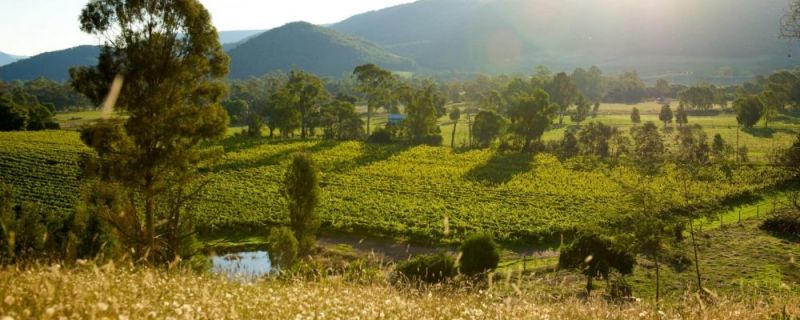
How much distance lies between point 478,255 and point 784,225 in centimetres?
2565

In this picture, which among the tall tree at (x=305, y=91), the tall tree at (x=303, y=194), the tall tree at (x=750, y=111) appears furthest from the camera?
the tall tree at (x=750, y=111)

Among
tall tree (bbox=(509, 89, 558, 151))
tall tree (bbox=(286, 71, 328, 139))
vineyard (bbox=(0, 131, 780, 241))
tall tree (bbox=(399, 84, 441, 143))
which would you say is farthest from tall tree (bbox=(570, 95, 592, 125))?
tall tree (bbox=(286, 71, 328, 139))

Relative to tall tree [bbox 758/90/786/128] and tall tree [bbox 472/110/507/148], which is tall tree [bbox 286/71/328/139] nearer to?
tall tree [bbox 472/110/507/148]

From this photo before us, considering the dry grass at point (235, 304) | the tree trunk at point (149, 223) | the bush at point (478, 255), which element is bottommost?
the bush at point (478, 255)

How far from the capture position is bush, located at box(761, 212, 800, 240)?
38156 mm

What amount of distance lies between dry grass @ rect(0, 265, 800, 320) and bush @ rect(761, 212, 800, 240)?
37.0 metres

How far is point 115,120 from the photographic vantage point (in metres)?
19.4

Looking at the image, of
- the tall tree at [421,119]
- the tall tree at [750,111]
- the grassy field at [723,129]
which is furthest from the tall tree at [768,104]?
the tall tree at [421,119]

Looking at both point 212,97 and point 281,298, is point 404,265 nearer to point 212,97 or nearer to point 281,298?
point 212,97

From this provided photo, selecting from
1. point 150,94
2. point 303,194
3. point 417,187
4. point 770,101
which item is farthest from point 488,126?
point 150,94

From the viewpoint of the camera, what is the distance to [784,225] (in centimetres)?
3928

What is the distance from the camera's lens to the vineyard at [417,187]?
45344 millimetres

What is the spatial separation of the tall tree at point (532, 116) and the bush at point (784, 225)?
47845mm

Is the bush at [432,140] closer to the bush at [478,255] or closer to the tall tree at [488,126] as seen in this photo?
the tall tree at [488,126]
